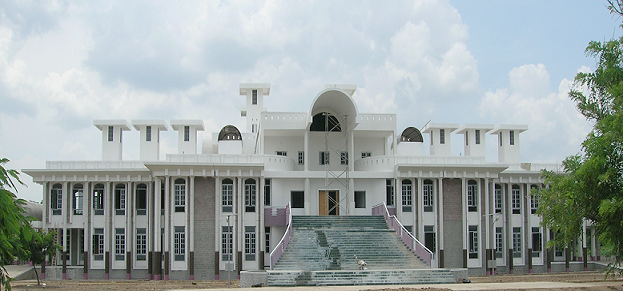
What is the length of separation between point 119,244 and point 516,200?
24.3 metres

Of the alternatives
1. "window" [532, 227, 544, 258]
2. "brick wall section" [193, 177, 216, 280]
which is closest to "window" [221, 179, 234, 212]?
"brick wall section" [193, 177, 216, 280]

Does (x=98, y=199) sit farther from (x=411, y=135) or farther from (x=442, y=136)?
(x=442, y=136)

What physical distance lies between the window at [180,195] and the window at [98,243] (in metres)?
5.88

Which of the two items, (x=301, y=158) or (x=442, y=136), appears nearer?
(x=301, y=158)

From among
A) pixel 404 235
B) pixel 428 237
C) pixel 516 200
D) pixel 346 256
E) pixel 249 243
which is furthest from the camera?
pixel 516 200

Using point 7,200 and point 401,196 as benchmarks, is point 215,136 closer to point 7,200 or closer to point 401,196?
point 401,196

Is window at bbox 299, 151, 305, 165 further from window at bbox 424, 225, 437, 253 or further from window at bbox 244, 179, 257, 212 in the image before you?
window at bbox 424, 225, 437, 253

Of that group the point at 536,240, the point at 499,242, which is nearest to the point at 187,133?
the point at 499,242

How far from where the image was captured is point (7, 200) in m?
13.3

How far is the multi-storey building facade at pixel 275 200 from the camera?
3241 cm

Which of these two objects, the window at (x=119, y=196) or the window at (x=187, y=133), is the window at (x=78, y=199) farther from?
the window at (x=187, y=133)

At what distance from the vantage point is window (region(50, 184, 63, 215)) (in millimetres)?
35250

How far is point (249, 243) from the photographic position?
3278 centimetres

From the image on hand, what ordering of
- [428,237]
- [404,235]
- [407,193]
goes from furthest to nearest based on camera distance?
[407,193]
[428,237]
[404,235]
